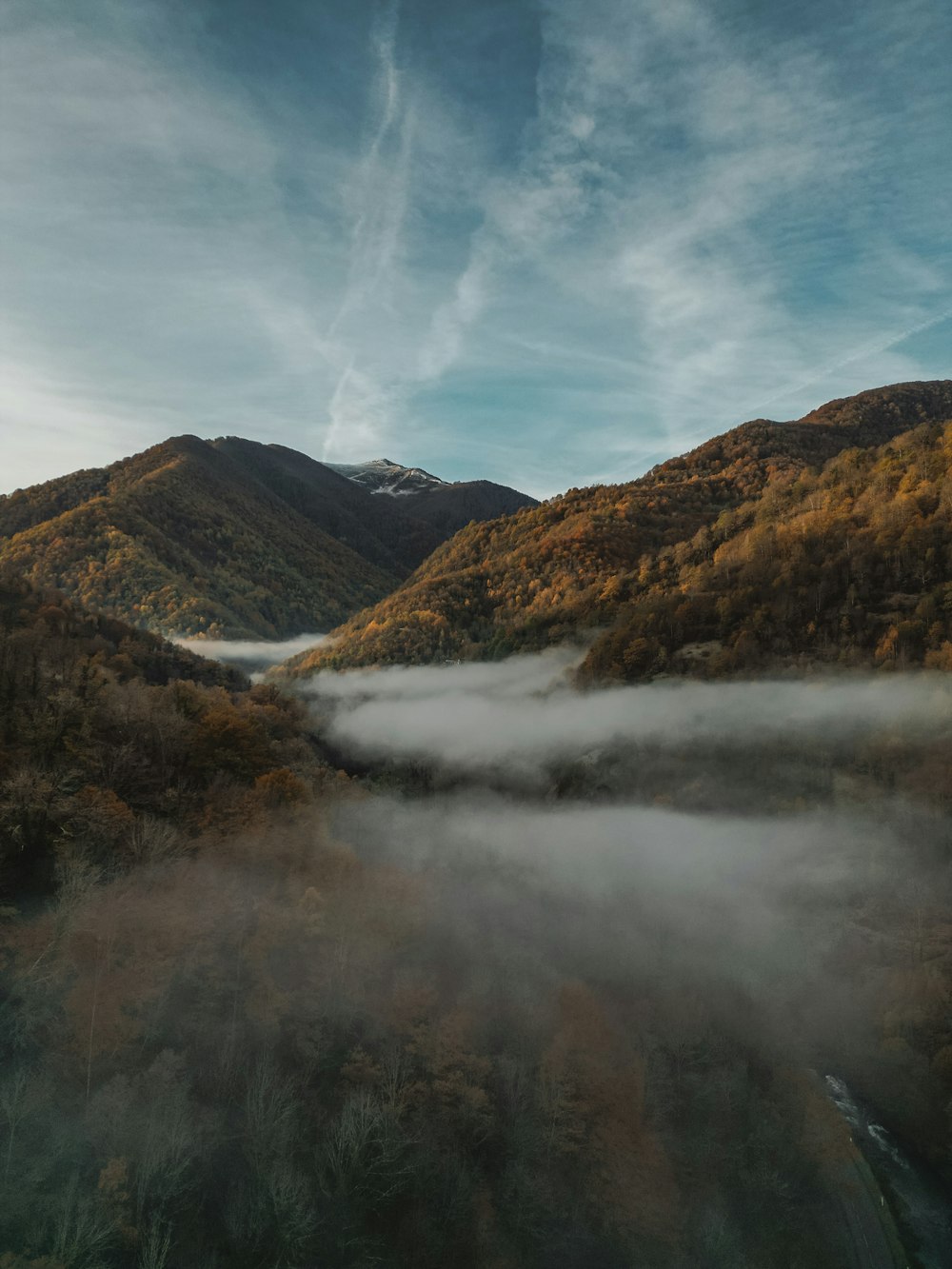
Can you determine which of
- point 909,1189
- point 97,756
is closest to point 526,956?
point 909,1189

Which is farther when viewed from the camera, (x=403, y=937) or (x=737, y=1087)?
(x=403, y=937)

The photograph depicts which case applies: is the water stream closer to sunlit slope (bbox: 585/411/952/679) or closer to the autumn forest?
the autumn forest

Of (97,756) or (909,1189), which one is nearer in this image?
(97,756)

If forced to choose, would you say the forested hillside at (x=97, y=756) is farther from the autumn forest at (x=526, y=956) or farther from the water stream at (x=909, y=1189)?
the water stream at (x=909, y=1189)

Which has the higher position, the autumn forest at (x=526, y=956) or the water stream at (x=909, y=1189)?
the autumn forest at (x=526, y=956)

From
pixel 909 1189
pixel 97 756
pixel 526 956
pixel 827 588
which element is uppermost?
pixel 827 588

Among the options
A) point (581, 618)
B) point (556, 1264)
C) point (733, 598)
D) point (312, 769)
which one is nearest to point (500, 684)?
point (581, 618)

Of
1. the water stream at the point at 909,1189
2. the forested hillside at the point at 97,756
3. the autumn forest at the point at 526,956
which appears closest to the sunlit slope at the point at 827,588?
the autumn forest at the point at 526,956

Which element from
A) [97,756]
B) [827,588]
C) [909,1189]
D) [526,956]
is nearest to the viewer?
[97,756]

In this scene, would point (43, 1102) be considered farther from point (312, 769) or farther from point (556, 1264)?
point (312, 769)

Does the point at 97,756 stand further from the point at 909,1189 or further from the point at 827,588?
the point at 827,588

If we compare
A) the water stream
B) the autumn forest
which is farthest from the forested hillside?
the water stream
